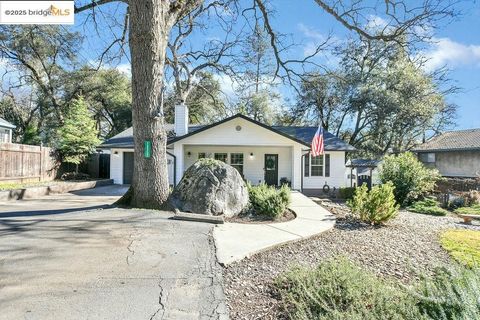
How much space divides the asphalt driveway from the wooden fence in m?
8.61

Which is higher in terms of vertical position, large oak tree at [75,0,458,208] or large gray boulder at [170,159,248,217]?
large oak tree at [75,0,458,208]

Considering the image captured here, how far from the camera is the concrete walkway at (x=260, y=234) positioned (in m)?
5.12

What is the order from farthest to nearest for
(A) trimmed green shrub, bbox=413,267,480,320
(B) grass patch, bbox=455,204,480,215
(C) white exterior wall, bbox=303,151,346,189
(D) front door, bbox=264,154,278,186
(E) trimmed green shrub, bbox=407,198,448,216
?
(D) front door, bbox=264,154,278,186 < (C) white exterior wall, bbox=303,151,346,189 < (B) grass patch, bbox=455,204,480,215 < (E) trimmed green shrub, bbox=407,198,448,216 < (A) trimmed green shrub, bbox=413,267,480,320

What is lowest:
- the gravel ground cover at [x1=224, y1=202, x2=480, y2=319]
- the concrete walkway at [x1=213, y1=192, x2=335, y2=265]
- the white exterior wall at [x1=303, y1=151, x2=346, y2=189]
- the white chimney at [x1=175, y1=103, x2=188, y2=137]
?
the gravel ground cover at [x1=224, y1=202, x2=480, y2=319]

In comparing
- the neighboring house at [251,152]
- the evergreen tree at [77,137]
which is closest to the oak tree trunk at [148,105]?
the neighboring house at [251,152]

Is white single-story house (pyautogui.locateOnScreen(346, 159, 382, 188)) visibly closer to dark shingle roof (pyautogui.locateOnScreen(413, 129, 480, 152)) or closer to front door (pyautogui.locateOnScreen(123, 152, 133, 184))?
dark shingle roof (pyautogui.locateOnScreen(413, 129, 480, 152))

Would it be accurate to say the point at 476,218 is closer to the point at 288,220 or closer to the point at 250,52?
the point at 288,220

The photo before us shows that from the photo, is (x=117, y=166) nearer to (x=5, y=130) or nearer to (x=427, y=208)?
(x=5, y=130)

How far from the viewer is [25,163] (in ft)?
48.5

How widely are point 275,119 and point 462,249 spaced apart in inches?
945

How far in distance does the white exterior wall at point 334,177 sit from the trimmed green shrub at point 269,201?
8833mm

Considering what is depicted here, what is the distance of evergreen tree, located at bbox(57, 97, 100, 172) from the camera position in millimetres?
18062

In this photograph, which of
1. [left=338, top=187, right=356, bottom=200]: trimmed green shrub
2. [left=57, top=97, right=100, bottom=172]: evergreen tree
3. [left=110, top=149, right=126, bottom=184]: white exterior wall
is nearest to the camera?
[left=338, top=187, right=356, bottom=200]: trimmed green shrub

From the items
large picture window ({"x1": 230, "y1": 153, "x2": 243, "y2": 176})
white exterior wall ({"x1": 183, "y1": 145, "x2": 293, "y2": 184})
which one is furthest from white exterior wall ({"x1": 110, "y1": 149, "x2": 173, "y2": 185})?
large picture window ({"x1": 230, "y1": 153, "x2": 243, "y2": 176})
